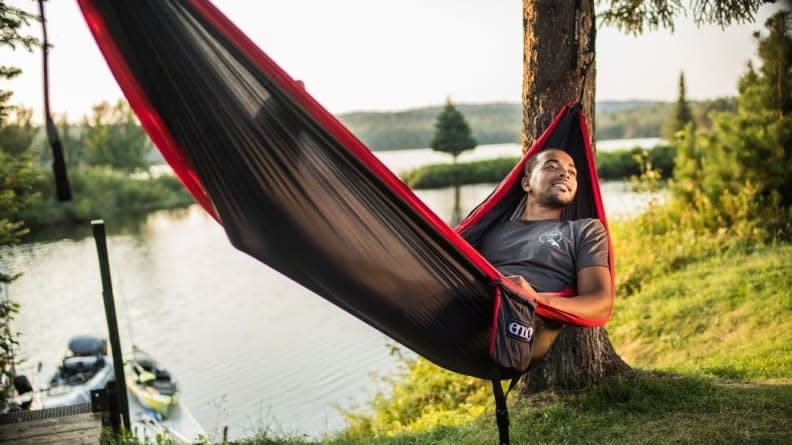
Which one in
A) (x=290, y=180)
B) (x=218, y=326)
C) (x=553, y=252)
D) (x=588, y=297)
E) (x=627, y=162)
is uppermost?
(x=290, y=180)

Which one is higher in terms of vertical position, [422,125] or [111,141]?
[422,125]

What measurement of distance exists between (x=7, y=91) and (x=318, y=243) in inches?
81.3

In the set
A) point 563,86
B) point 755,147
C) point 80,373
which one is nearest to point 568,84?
point 563,86

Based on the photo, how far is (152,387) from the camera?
7094 millimetres

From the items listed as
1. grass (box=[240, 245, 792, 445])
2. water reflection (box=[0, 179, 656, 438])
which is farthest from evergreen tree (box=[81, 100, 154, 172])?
grass (box=[240, 245, 792, 445])

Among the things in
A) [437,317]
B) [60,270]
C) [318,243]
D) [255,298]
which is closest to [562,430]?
[437,317]

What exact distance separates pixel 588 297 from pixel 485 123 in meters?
26.2

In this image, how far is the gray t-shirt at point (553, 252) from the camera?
2.07 meters

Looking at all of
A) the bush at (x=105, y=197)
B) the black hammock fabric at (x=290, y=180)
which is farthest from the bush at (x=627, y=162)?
the black hammock fabric at (x=290, y=180)

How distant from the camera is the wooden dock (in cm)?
278

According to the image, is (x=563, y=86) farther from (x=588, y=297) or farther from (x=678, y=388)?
(x=678, y=388)

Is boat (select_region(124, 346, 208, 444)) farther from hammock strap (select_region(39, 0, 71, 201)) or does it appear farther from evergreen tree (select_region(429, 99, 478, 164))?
evergreen tree (select_region(429, 99, 478, 164))

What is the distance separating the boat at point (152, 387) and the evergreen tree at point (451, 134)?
18924mm

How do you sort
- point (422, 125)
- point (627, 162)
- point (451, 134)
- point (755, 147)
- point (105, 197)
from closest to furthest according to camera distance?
point (755, 147), point (627, 162), point (105, 197), point (451, 134), point (422, 125)
